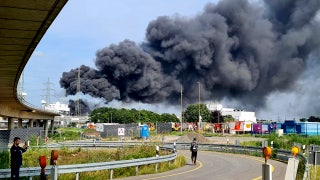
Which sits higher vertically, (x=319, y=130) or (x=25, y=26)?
(x=25, y=26)

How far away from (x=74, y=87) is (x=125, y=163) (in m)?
140

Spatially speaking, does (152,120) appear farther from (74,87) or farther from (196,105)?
(74,87)

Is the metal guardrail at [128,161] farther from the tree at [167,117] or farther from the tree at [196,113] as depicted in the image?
the tree at [167,117]

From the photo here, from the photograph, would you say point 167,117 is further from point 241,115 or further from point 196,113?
point 241,115

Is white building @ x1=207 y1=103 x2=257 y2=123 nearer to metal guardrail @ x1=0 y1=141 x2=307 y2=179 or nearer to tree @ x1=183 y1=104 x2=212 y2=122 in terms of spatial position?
tree @ x1=183 y1=104 x2=212 y2=122

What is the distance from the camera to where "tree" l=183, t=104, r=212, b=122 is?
17012 cm

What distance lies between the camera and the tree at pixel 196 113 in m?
170

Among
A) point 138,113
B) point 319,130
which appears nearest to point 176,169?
point 319,130

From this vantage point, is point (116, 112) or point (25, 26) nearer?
point (25, 26)

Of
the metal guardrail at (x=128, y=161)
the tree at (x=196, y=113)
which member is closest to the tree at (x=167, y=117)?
the tree at (x=196, y=113)

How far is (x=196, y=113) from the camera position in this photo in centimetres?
16975

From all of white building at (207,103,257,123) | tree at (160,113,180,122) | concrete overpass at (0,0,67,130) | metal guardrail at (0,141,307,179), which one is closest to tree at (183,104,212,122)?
white building at (207,103,257,123)

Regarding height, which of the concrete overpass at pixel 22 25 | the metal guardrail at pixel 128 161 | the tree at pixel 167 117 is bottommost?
the metal guardrail at pixel 128 161

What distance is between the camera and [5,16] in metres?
12.6
